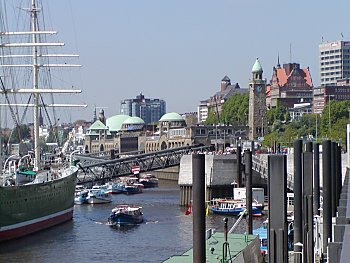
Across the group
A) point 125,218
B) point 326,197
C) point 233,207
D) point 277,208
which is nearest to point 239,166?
point 233,207

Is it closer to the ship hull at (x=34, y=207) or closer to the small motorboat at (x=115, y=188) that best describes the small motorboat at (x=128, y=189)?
the small motorboat at (x=115, y=188)

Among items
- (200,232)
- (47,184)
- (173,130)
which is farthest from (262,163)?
(173,130)

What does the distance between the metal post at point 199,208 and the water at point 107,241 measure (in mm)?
14858

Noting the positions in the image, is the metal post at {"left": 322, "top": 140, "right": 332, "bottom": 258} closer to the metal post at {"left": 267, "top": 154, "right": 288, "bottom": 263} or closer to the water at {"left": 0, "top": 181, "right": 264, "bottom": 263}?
the metal post at {"left": 267, "top": 154, "right": 288, "bottom": 263}

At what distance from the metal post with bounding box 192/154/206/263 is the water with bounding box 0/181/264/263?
585 inches

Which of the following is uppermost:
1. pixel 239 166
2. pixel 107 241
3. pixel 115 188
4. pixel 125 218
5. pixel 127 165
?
pixel 239 166

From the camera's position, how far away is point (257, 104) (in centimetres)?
16612

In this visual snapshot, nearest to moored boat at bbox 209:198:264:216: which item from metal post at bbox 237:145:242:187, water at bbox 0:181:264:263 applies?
water at bbox 0:181:264:263

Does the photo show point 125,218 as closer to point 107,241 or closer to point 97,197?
point 107,241

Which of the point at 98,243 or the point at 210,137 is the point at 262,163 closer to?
the point at 98,243

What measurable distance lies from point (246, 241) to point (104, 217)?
38349 mm

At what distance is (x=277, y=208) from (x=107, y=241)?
33080 millimetres

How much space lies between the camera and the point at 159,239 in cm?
5362

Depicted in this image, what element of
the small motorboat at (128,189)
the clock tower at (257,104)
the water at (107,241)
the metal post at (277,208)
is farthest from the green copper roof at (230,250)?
the clock tower at (257,104)
